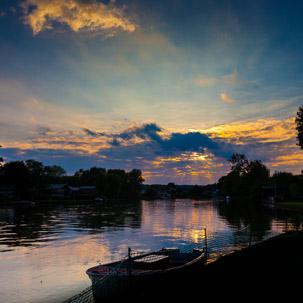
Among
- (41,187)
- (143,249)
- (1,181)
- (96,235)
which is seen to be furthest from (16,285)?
(41,187)

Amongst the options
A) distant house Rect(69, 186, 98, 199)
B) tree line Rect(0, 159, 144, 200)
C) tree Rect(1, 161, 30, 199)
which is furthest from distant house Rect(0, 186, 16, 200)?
distant house Rect(69, 186, 98, 199)

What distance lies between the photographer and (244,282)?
11961mm

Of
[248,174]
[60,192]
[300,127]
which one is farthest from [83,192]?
[300,127]

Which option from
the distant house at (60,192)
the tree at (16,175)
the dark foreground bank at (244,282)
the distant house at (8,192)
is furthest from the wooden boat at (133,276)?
the distant house at (60,192)

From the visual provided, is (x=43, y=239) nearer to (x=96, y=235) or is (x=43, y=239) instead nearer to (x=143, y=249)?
(x=96, y=235)

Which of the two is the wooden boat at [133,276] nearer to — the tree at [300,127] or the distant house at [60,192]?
the tree at [300,127]

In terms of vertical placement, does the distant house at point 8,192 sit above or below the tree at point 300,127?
below

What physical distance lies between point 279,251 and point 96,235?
70.2ft

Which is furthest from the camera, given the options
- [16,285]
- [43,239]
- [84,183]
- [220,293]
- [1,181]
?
[84,183]

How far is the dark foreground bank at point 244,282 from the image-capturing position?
10.3m

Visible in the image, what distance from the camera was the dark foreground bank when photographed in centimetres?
1030

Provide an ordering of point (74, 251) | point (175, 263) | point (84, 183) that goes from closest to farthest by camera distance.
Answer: point (175, 263), point (74, 251), point (84, 183)

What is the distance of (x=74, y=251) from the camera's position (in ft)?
82.8

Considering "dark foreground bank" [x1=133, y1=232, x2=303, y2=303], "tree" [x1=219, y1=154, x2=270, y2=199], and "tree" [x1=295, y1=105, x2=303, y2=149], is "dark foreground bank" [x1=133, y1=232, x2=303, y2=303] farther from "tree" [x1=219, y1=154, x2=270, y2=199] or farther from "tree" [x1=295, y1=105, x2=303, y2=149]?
"tree" [x1=219, y1=154, x2=270, y2=199]
